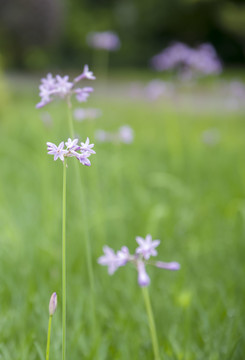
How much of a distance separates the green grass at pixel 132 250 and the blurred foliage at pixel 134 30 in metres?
11.1

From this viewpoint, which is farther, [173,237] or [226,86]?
[226,86]

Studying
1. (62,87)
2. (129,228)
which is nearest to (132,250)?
(129,228)

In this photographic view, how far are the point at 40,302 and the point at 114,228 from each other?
76 centimetres

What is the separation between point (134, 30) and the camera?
53.7 feet

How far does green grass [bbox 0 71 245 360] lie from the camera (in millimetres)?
1299

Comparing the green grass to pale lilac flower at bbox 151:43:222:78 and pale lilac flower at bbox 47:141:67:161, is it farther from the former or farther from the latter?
pale lilac flower at bbox 151:43:222:78

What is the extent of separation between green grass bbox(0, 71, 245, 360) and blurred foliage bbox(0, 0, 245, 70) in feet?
36.6

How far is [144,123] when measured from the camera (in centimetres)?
613

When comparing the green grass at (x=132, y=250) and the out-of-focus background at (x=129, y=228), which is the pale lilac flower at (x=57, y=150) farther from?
the green grass at (x=132, y=250)

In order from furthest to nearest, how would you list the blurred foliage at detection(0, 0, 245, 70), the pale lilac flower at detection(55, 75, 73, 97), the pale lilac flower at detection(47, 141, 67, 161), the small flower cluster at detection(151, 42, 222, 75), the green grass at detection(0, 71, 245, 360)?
the blurred foliage at detection(0, 0, 245, 70)
the small flower cluster at detection(151, 42, 222, 75)
the green grass at detection(0, 71, 245, 360)
the pale lilac flower at detection(55, 75, 73, 97)
the pale lilac flower at detection(47, 141, 67, 161)

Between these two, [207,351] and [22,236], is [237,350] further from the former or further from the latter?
[22,236]

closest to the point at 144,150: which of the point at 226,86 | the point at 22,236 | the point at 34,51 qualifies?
the point at 226,86

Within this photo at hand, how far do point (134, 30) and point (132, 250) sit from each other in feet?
51.5

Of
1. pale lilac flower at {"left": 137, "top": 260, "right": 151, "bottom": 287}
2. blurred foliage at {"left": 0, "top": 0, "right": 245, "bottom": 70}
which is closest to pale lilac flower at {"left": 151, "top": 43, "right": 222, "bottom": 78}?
pale lilac flower at {"left": 137, "top": 260, "right": 151, "bottom": 287}
